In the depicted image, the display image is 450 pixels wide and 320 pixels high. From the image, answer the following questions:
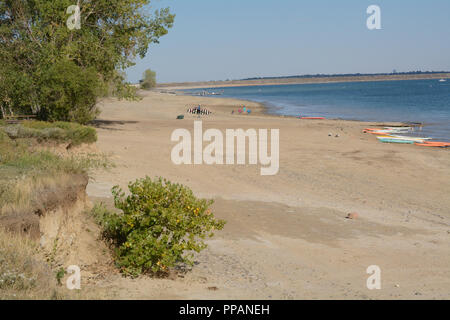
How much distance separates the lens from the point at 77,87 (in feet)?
66.6

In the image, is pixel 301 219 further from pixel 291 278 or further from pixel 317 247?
pixel 291 278

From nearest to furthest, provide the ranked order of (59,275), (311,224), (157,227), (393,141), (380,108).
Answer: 1. (59,275)
2. (157,227)
3. (311,224)
4. (393,141)
5. (380,108)

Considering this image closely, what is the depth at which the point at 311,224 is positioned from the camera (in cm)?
1034

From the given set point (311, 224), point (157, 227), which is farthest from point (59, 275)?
point (311, 224)

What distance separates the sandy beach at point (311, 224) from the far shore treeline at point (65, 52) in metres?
2.71

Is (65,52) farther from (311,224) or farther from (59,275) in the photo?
(59,275)

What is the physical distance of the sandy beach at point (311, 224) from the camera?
656cm

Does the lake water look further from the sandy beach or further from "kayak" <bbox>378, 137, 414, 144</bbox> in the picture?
the sandy beach

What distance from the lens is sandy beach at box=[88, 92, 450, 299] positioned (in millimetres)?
6562

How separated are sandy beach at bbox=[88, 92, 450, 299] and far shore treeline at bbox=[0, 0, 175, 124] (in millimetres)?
2715

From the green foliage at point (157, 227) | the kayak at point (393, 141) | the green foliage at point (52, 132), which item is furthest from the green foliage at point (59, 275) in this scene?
the kayak at point (393, 141)

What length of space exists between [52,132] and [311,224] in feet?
27.1

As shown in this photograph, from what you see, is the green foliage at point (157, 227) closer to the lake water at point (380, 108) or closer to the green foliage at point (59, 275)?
the green foliage at point (59, 275)
